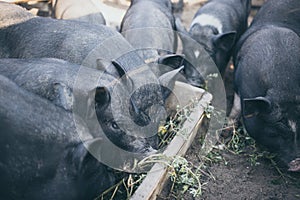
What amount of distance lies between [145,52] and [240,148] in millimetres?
1412

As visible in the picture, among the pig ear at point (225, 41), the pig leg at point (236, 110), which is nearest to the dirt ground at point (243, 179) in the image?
the pig leg at point (236, 110)

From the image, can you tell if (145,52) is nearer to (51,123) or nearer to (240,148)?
(240,148)

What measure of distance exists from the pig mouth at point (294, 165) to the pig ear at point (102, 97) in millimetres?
1856

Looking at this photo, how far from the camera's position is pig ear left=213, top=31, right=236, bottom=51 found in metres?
5.49

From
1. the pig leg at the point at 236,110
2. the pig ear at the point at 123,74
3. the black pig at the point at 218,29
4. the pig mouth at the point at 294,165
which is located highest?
the pig ear at the point at 123,74

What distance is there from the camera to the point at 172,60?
4555 mm

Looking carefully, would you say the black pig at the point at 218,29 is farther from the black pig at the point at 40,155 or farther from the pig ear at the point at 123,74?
the black pig at the point at 40,155

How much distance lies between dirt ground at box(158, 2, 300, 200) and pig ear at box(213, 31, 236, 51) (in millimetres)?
1457

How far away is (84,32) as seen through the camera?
15.2 feet

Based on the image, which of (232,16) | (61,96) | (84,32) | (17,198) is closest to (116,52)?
(84,32)

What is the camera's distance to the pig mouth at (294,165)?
167 inches

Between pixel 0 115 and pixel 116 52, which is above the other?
pixel 0 115

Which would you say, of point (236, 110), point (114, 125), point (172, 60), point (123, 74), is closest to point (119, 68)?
point (123, 74)

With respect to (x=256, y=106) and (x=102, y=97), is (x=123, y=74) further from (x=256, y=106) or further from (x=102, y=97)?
(x=256, y=106)
